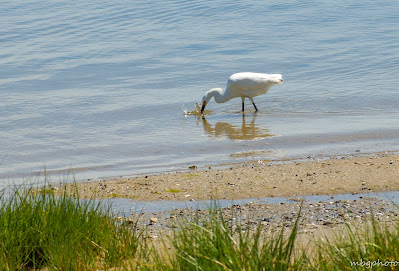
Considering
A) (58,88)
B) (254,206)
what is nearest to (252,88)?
(58,88)

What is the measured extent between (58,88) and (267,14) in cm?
1082

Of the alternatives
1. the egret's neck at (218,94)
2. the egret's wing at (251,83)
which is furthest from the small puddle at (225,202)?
the egret's neck at (218,94)

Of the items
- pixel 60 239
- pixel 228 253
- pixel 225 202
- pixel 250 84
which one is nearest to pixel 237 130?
pixel 250 84

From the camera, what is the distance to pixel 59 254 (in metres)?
4.11

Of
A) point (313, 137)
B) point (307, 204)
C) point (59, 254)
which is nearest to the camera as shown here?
point (59, 254)

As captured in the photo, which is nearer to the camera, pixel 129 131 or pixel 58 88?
pixel 129 131

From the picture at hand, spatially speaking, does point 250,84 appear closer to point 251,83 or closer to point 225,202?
point 251,83

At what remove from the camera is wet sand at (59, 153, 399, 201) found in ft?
21.2

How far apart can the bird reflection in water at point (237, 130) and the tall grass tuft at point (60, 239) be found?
579cm

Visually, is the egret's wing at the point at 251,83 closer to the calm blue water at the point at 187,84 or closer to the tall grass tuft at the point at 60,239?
the calm blue water at the point at 187,84

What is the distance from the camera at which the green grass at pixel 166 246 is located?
3.40 metres

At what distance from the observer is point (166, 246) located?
4281 millimetres

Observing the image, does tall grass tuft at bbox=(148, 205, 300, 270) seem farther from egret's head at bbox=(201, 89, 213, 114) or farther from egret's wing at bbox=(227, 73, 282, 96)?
egret's head at bbox=(201, 89, 213, 114)

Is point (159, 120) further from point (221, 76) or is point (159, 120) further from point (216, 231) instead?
point (216, 231)
